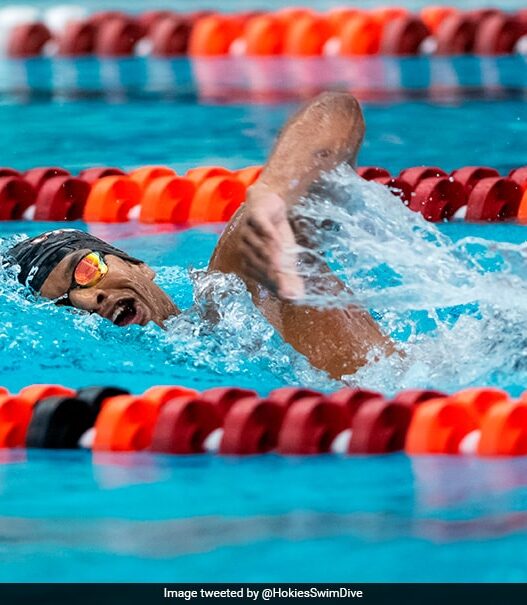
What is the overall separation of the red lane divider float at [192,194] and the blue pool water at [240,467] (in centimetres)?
14

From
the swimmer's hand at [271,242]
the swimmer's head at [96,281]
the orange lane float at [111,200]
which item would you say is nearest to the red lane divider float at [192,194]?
the orange lane float at [111,200]

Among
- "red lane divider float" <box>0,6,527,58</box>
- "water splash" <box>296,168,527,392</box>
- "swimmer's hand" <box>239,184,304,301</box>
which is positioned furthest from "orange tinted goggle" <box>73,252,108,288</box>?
"red lane divider float" <box>0,6,527,58</box>

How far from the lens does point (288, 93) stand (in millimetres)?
8141

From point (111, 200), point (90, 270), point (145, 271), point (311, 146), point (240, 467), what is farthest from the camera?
point (111, 200)

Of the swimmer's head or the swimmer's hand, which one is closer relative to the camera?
the swimmer's hand

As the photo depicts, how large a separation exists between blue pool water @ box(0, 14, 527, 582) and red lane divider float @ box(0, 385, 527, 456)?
0.05 metres

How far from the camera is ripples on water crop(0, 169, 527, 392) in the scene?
3871 mm

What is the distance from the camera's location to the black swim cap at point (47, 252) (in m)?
4.13

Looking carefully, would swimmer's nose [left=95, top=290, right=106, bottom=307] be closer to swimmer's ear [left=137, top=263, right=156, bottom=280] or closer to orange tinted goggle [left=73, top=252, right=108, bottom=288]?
orange tinted goggle [left=73, top=252, right=108, bottom=288]

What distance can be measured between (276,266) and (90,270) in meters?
0.60

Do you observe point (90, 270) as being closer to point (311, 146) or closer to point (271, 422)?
point (311, 146)

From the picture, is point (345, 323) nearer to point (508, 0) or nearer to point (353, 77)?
point (353, 77)
